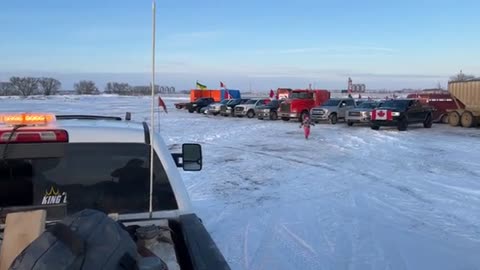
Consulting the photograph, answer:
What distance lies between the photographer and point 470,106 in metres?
30.5

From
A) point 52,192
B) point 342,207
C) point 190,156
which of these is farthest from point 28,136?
point 342,207

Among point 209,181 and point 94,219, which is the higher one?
point 94,219

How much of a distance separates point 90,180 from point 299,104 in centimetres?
3330

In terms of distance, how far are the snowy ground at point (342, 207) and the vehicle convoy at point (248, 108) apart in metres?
23.7

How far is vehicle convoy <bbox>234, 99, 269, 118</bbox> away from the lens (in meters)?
41.3

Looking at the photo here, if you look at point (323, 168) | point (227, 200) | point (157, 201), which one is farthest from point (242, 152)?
point (157, 201)

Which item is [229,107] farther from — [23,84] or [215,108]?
[23,84]

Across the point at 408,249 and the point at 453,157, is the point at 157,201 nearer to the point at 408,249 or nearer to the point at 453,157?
the point at 408,249

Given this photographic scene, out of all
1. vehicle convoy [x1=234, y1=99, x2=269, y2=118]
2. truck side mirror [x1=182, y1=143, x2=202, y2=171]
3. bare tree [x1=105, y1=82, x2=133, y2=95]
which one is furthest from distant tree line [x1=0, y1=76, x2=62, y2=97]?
truck side mirror [x1=182, y1=143, x2=202, y2=171]

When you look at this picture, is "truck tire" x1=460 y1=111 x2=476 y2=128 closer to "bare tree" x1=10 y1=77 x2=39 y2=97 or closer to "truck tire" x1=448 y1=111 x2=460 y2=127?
"truck tire" x1=448 y1=111 x2=460 y2=127

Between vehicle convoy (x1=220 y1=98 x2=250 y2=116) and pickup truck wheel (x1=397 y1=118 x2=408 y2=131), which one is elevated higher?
vehicle convoy (x1=220 y1=98 x2=250 y2=116)

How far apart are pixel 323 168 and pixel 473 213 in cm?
543

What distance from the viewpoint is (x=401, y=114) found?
27.6 meters

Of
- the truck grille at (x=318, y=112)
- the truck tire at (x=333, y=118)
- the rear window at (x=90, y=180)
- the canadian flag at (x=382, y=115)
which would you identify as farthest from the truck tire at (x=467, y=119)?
the rear window at (x=90, y=180)
